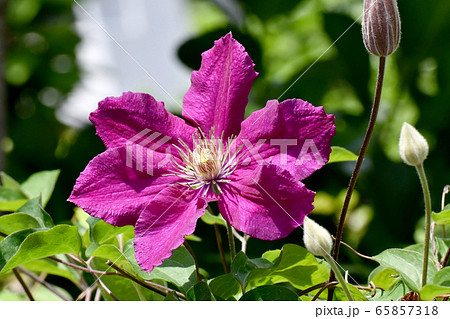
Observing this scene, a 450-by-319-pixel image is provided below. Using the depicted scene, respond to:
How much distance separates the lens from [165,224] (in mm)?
471

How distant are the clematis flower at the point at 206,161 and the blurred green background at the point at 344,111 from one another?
1.38 feet

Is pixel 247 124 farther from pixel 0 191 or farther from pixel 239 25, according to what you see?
pixel 239 25

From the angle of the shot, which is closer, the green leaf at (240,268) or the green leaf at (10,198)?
the green leaf at (240,268)

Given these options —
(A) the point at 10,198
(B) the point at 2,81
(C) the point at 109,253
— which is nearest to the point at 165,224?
(C) the point at 109,253

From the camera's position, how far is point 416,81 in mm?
1227

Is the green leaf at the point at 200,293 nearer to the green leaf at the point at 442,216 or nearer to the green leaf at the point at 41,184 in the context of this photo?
the green leaf at the point at 442,216

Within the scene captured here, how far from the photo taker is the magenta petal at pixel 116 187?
1.56ft

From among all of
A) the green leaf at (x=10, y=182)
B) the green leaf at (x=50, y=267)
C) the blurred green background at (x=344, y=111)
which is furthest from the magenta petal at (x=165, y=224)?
the blurred green background at (x=344, y=111)

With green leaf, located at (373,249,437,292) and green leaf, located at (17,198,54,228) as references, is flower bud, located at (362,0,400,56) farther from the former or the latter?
green leaf, located at (17,198,54,228)
